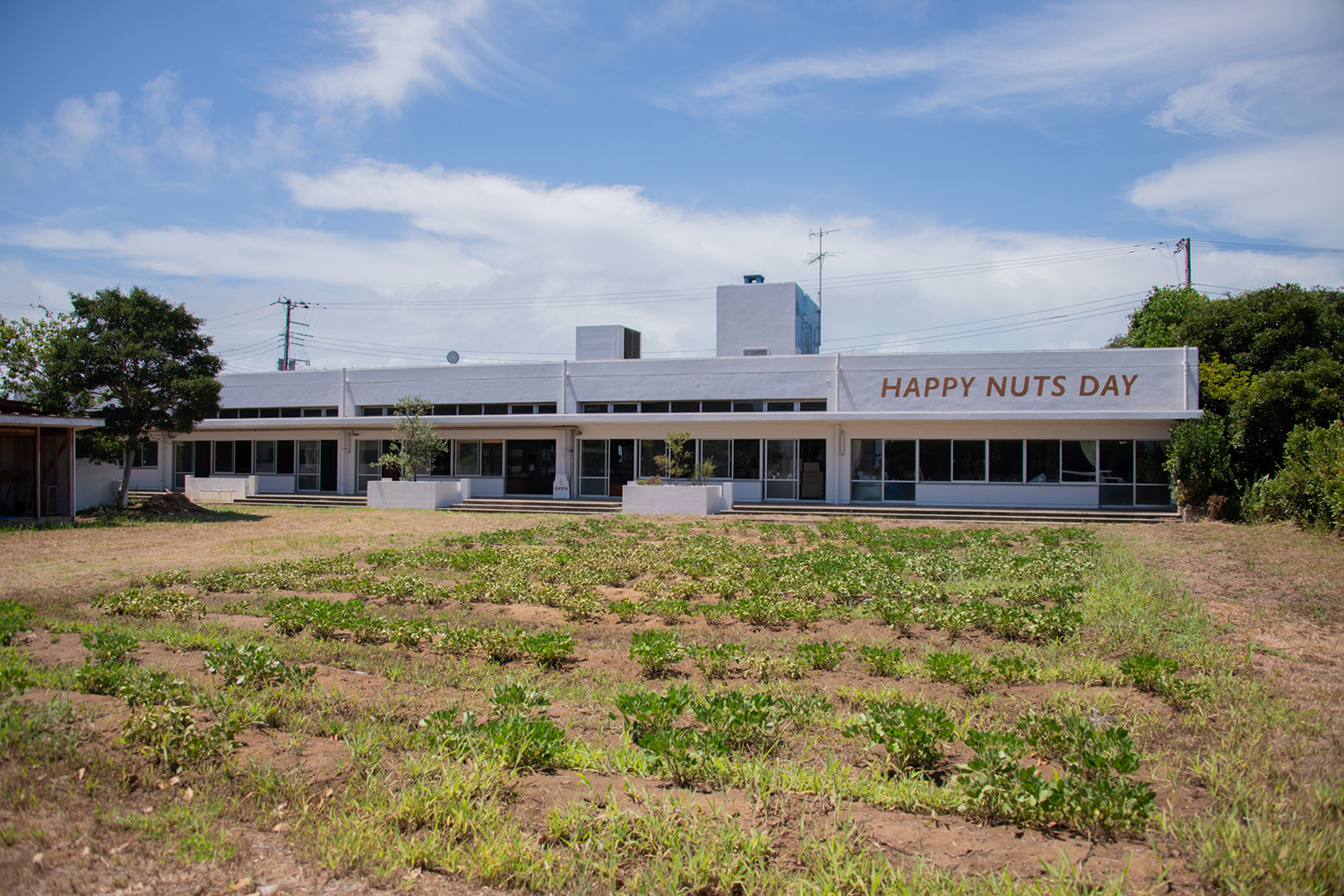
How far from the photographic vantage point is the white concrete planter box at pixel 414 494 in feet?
81.1

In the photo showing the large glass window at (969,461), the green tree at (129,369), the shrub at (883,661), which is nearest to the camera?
the shrub at (883,661)

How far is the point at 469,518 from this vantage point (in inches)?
828

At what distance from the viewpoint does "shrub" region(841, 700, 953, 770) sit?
158 inches

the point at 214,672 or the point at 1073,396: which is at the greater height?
the point at 1073,396

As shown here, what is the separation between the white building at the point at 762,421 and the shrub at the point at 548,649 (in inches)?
699

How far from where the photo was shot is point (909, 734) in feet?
13.2

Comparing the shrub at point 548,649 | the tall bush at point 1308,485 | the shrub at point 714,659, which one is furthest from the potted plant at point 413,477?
the tall bush at point 1308,485

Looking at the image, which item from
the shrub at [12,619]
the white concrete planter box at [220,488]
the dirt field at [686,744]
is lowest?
the dirt field at [686,744]

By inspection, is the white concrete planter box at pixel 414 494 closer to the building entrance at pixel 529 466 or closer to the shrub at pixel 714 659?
the building entrance at pixel 529 466

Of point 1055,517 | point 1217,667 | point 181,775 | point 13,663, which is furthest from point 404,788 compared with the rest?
point 1055,517

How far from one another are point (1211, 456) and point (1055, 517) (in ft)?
13.0

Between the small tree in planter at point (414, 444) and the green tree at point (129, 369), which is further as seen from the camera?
the small tree in planter at point (414, 444)

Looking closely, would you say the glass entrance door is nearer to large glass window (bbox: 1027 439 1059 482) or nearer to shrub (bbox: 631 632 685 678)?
large glass window (bbox: 1027 439 1059 482)

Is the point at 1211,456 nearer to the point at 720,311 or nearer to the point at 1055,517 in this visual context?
the point at 1055,517
